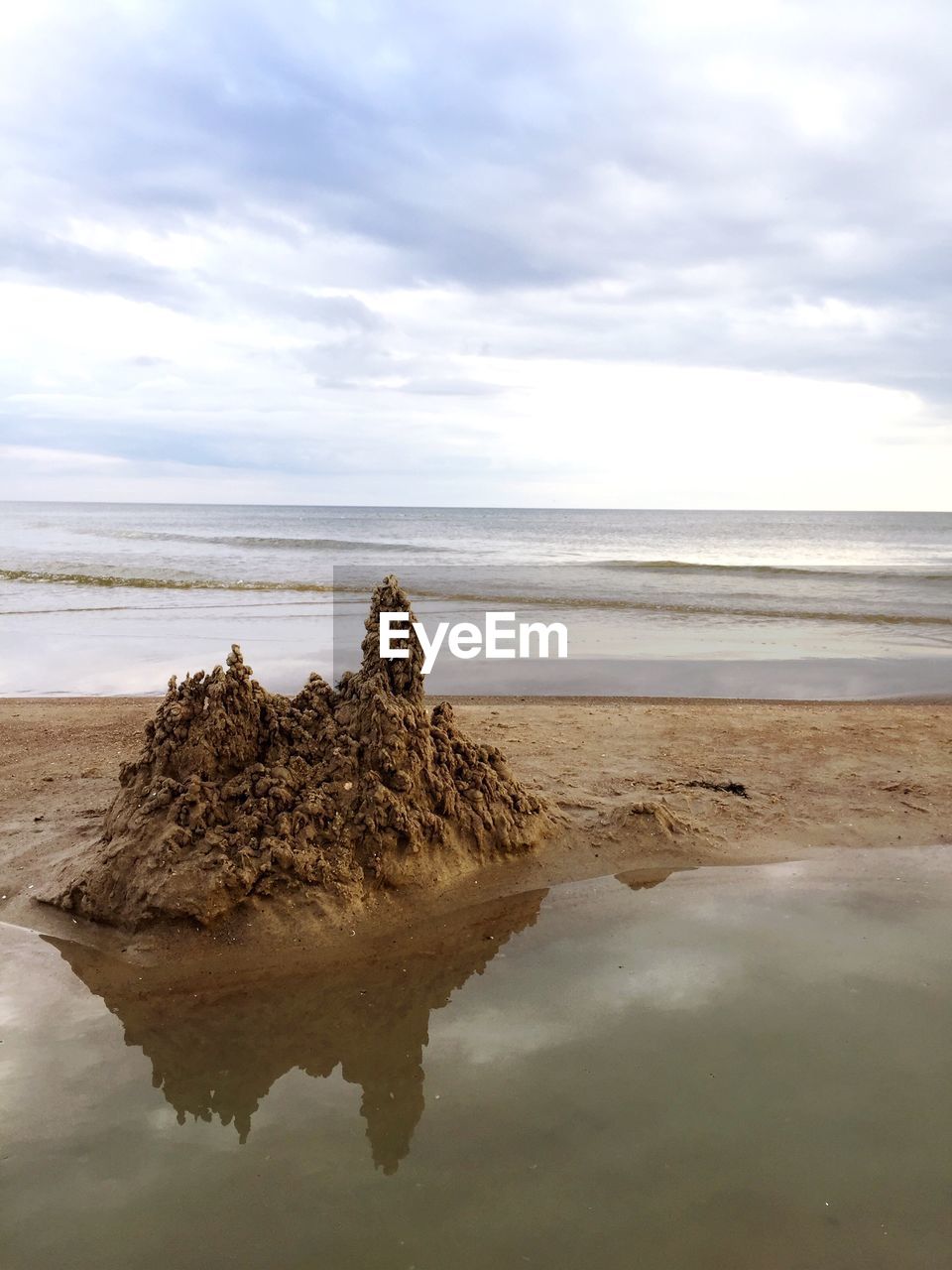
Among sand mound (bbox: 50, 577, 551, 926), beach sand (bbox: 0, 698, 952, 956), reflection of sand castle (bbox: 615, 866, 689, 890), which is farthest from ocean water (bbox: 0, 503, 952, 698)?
reflection of sand castle (bbox: 615, 866, 689, 890)

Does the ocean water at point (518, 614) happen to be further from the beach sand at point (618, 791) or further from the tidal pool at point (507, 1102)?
the tidal pool at point (507, 1102)

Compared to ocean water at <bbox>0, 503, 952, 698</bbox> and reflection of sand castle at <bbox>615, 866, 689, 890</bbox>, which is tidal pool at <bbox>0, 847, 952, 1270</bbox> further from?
ocean water at <bbox>0, 503, 952, 698</bbox>

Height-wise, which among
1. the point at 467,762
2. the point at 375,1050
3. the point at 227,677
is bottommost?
the point at 375,1050

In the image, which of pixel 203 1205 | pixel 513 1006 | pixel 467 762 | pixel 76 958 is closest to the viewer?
pixel 203 1205

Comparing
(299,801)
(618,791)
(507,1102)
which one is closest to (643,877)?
(618,791)

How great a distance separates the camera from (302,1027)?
2.99 metres

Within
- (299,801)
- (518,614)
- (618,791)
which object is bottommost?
(618,791)

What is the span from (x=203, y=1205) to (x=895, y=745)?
19.1 ft

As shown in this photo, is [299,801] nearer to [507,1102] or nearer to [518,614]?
[507,1102]

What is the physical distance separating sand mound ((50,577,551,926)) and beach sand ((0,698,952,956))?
0.13 metres

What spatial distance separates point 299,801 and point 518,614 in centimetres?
1349

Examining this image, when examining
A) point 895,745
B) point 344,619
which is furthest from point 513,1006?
point 344,619

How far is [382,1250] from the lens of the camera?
2037 mm

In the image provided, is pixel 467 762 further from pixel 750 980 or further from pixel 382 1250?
pixel 382 1250
